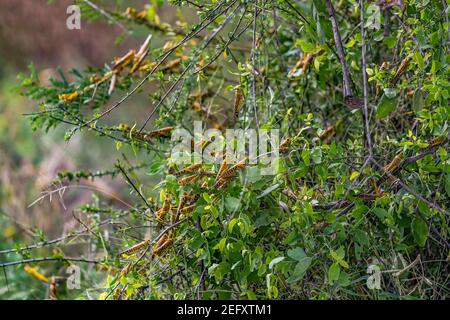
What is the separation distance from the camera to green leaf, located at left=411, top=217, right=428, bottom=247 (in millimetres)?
1563

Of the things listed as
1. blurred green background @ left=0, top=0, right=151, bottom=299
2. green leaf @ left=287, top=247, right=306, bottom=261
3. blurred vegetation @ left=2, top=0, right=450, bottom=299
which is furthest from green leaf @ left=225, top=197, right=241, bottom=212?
blurred green background @ left=0, top=0, right=151, bottom=299

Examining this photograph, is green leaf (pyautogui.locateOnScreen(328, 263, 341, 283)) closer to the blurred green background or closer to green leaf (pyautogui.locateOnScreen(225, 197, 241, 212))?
green leaf (pyautogui.locateOnScreen(225, 197, 241, 212))

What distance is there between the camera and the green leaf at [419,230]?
1.56m

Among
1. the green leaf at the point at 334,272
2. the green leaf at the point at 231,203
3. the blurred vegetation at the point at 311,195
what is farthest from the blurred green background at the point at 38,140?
the green leaf at the point at 334,272

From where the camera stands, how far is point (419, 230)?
5.14 feet

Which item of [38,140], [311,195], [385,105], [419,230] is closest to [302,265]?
[311,195]

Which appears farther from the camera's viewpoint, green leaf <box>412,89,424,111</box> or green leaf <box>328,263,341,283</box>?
green leaf <box>412,89,424,111</box>

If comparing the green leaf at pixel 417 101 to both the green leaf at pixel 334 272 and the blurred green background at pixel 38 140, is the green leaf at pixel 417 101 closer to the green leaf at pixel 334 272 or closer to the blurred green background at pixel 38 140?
the green leaf at pixel 334 272

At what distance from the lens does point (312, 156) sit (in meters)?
1.49

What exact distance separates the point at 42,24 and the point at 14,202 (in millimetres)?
1726
